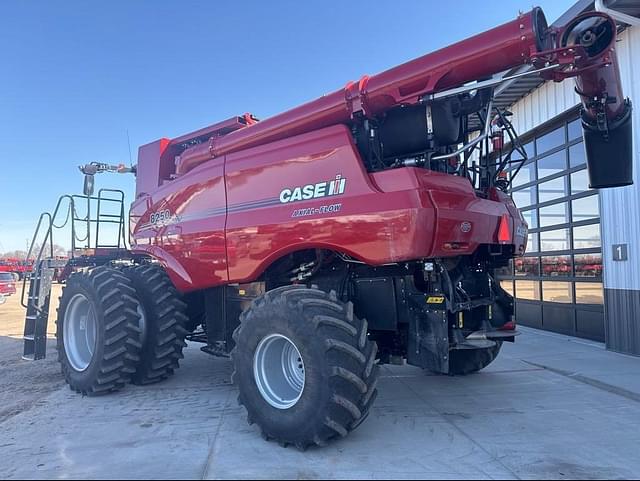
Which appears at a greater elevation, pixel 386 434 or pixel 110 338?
pixel 110 338

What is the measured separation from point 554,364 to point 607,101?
3888 mm

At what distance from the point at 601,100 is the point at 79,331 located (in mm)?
6529

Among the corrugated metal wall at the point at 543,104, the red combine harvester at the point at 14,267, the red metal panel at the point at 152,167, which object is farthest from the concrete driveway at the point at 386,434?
the red combine harvester at the point at 14,267

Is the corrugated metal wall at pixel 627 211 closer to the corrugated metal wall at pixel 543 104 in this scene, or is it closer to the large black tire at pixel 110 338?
the corrugated metal wall at pixel 543 104

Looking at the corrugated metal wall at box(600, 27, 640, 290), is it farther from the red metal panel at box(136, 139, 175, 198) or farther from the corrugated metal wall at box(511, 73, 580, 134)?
the red metal panel at box(136, 139, 175, 198)

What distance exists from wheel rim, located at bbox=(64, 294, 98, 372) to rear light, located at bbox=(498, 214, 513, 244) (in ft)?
16.2

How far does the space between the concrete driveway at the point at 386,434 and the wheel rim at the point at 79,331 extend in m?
0.43

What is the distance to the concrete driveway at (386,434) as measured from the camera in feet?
11.9

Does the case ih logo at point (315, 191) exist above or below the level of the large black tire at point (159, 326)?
above

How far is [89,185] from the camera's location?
7.28 metres

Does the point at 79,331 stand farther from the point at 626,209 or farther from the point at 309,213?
the point at 626,209

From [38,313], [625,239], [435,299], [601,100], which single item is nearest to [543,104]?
[625,239]

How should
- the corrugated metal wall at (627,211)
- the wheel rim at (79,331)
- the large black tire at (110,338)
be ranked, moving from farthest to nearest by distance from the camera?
the corrugated metal wall at (627,211) → the wheel rim at (79,331) → the large black tire at (110,338)

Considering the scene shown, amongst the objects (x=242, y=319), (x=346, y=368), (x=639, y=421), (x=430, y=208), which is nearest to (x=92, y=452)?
(x=242, y=319)
